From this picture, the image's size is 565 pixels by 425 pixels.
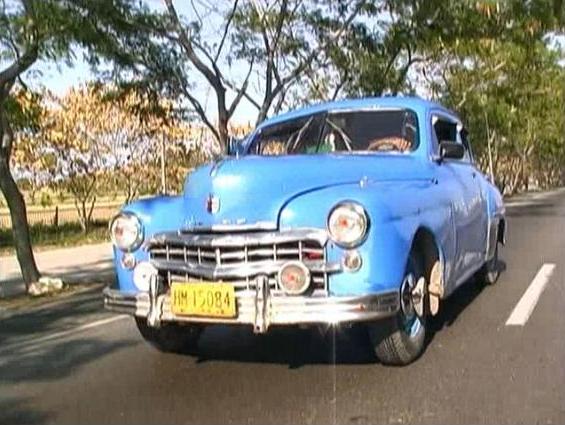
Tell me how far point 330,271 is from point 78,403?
66.3 inches

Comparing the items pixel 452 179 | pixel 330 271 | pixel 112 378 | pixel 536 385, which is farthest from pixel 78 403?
pixel 452 179

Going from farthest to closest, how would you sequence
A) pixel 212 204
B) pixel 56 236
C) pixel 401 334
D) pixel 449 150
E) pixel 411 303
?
pixel 56 236 → pixel 449 150 → pixel 411 303 → pixel 401 334 → pixel 212 204

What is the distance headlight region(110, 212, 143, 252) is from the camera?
19.9 feet

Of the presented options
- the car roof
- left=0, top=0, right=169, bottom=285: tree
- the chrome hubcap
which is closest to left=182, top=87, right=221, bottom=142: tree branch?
left=0, top=0, right=169, bottom=285: tree

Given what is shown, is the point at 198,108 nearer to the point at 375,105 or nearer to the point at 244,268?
the point at 375,105

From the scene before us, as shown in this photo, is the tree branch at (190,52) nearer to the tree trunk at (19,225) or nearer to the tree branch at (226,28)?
the tree branch at (226,28)

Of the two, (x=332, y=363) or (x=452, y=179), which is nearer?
(x=332, y=363)

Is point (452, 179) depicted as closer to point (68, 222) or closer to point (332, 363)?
point (332, 363)

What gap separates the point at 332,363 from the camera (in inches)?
245

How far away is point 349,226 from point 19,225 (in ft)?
23.0

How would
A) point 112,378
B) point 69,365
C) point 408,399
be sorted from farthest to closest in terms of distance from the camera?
point 69,365 → point 112,378 → point 408,399

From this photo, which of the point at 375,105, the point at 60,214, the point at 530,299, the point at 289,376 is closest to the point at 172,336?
the point at 289,376

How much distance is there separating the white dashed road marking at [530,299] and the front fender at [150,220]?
10.1 feet

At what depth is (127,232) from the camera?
20.1 feet
